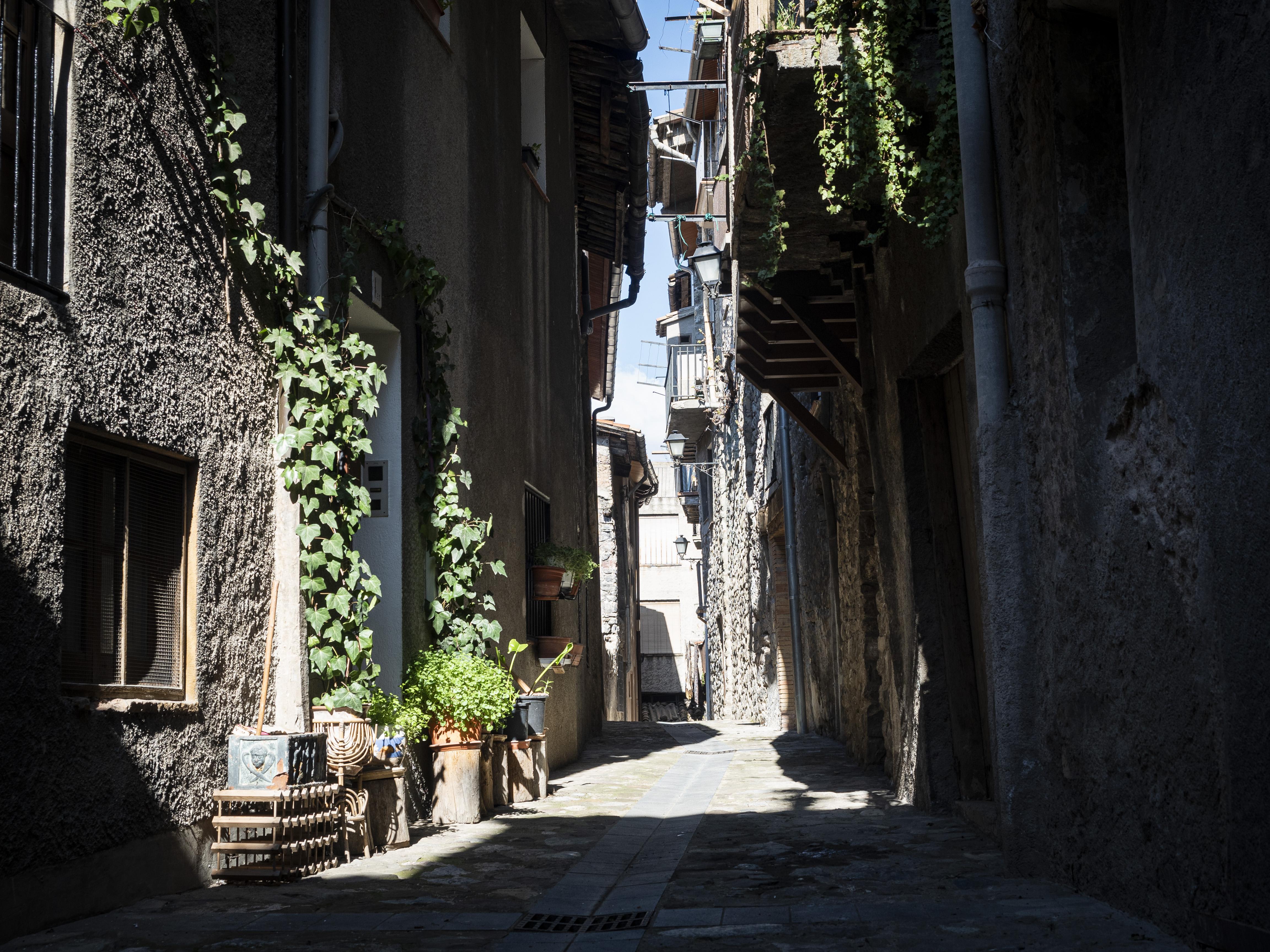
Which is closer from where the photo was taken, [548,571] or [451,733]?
[451,733]

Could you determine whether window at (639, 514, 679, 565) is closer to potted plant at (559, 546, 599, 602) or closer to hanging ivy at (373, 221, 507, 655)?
potted plant at (559, 546, 599, 602)

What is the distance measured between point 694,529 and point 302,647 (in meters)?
31.5

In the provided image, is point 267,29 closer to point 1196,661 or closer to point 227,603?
point 227,603

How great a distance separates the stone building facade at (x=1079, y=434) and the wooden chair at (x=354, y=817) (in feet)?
9.56

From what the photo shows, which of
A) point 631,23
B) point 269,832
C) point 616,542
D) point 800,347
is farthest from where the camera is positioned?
point 616,542

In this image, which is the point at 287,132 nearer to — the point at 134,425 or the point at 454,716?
the point at 134,425

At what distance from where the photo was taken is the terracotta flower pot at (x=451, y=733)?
7.15 metres

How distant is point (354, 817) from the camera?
19.1 ft

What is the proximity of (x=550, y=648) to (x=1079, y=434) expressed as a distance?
22.9 feet

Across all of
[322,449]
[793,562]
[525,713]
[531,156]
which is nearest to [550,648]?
[525,713]

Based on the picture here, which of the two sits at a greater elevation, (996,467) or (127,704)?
(996,467)

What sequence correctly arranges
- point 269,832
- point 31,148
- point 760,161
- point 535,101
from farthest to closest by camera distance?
1. point 535,101
2. point 760,161
3. point 269,832
4. point 31,148

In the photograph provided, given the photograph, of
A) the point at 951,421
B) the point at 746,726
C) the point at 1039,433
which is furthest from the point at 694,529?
the point at 1039,433

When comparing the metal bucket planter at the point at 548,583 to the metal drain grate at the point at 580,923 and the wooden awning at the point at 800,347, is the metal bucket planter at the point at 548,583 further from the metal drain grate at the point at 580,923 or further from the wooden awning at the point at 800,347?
the metal drain grate at the point at 580,923
